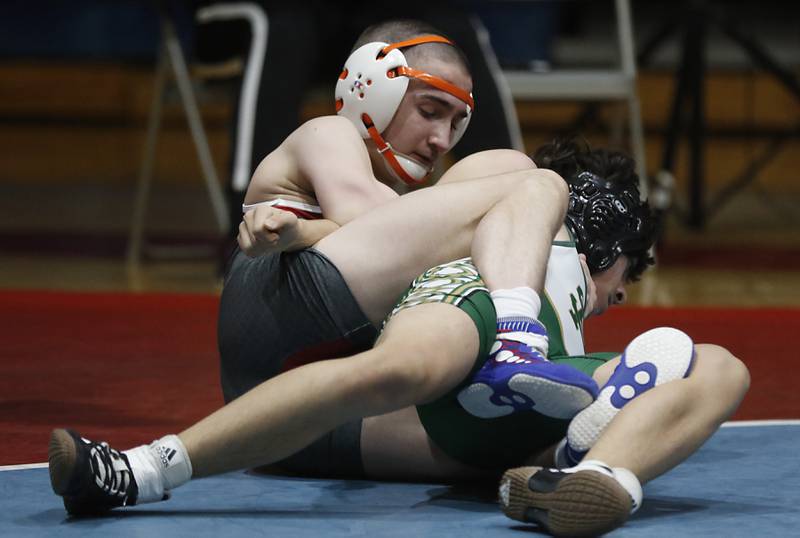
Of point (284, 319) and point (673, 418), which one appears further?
point (284, 319)

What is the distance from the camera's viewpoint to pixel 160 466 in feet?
6.03

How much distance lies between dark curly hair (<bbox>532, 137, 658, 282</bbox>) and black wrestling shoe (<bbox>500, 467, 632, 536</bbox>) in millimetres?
640

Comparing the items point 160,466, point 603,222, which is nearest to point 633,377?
point 603,222

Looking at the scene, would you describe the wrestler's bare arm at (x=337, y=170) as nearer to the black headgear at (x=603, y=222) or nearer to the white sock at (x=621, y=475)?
the black headgear at (x=603, y=222)

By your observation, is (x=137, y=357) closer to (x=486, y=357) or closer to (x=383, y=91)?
(x=383, y=91)

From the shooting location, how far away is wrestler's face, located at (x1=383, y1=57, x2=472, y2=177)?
249 cm

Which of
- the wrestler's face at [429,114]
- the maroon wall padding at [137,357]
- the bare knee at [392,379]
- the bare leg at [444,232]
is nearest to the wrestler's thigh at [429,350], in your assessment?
the bare knee at [392,379]

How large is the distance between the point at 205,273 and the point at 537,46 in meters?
1.52

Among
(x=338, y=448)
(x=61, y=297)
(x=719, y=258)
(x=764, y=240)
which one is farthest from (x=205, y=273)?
(x=338, y=448)

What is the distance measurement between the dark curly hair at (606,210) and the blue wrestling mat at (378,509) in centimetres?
37

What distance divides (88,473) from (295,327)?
1.49 feet

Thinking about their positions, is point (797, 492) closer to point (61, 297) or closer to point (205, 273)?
point (61, 297)

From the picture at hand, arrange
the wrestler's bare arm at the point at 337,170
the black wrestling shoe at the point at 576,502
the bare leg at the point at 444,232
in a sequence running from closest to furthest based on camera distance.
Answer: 1. the black wrestling shoe at the point at 576,502
2. the bare leg at the point at 444,232
3. the wrestler's bare arm at the point at 337,170

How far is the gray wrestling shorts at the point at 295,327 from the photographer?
6.94 feet
